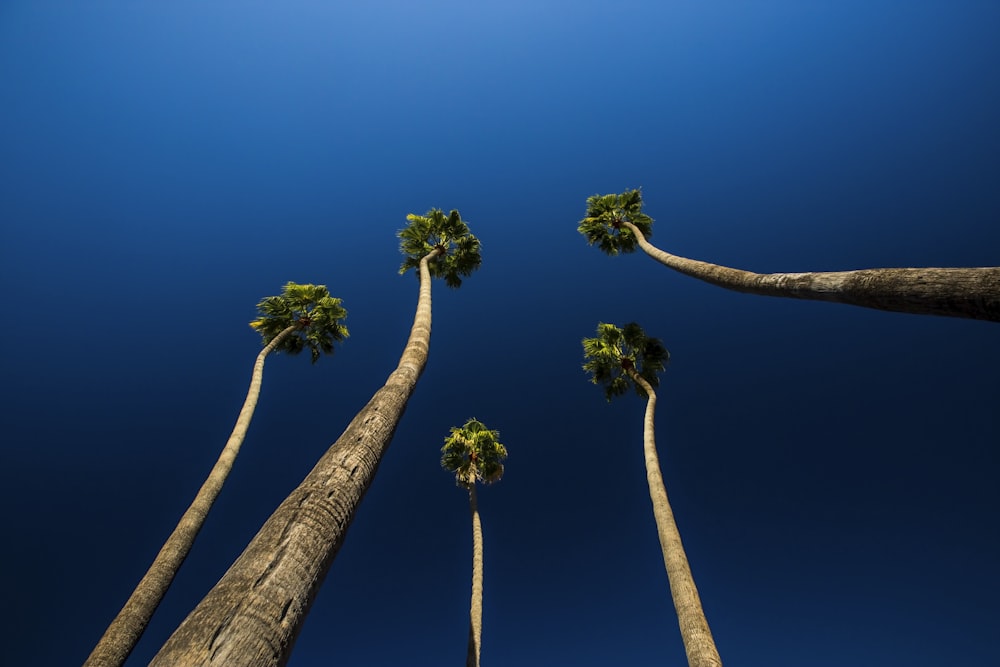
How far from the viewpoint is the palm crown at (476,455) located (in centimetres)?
2309

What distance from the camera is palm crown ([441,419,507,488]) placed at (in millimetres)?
23094

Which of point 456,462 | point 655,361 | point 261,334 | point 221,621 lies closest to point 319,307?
point 261,334

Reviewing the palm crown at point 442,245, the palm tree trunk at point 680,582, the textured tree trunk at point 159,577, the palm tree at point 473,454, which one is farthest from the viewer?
the palm tree at point 473,454

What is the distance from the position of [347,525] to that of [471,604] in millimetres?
15871

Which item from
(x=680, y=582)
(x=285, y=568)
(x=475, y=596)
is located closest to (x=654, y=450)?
(x=680, y=582)

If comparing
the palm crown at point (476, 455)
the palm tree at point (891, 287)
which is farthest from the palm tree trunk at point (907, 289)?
the palm crown at point (476, 455)

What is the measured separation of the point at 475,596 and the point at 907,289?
17.1 metres

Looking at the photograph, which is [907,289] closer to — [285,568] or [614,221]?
[285,568]

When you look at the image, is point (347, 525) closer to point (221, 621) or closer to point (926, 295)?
point (221, 621)

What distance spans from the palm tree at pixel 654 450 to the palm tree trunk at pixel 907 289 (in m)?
6.81

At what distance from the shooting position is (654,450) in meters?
14.6

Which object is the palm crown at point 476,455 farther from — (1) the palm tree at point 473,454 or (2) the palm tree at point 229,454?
(2) the palm tree at point 229,454

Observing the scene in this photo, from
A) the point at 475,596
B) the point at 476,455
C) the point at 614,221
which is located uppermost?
the point at 614,221

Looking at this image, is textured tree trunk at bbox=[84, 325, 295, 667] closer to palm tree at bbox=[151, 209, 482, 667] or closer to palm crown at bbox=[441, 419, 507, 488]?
palm tree at bbox=[151, 209, 482, 667]
